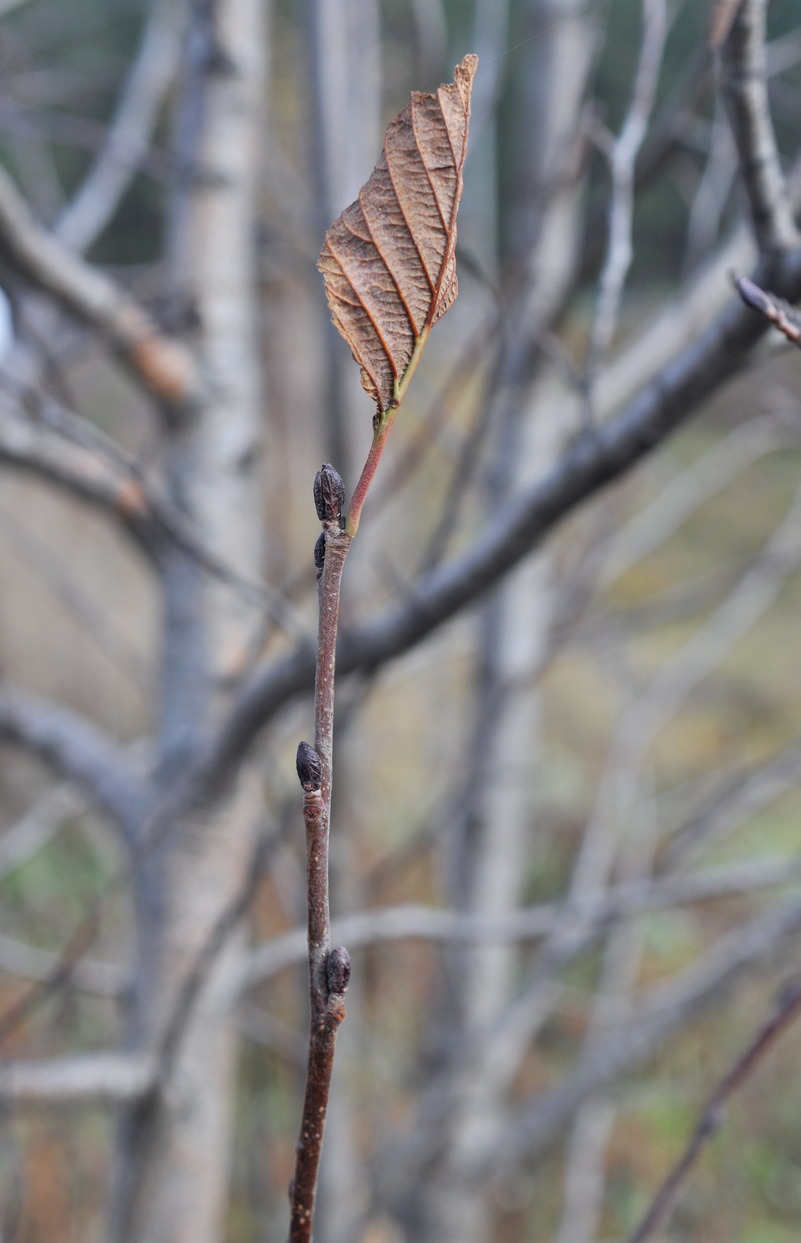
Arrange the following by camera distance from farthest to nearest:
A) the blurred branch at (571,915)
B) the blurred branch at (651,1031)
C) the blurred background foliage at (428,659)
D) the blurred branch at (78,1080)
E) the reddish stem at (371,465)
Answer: the blurred background foliage at (428,659) → the blurred branch at (651,1031) → the blurred branch at (571,915) → the blurred branch at (78,1080) → the reddish stem at (371,465)

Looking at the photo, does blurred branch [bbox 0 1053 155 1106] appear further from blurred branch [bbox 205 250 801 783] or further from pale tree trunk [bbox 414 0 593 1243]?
pale tree trunk [bbox 414 0 593 1243]

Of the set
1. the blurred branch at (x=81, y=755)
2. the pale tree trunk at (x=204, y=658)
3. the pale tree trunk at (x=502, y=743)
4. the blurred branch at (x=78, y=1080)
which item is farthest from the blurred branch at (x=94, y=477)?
the pale tree trunk at (x=502, y=743)

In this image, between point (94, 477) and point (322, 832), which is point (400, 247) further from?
point (94, 477)

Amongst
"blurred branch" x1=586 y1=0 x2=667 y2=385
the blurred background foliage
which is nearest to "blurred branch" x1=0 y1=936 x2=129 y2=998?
the blurred background foliage

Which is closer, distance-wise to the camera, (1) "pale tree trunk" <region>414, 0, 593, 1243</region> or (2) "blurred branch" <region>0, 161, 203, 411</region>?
(2) "blurred branch" <region>0, 161, 203, 411</region>

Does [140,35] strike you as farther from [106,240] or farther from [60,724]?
[60,724]

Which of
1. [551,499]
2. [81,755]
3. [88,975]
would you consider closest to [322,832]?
[551,499]

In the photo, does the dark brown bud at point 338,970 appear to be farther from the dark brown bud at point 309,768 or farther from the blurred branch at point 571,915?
the blurred branch at point 571,915
